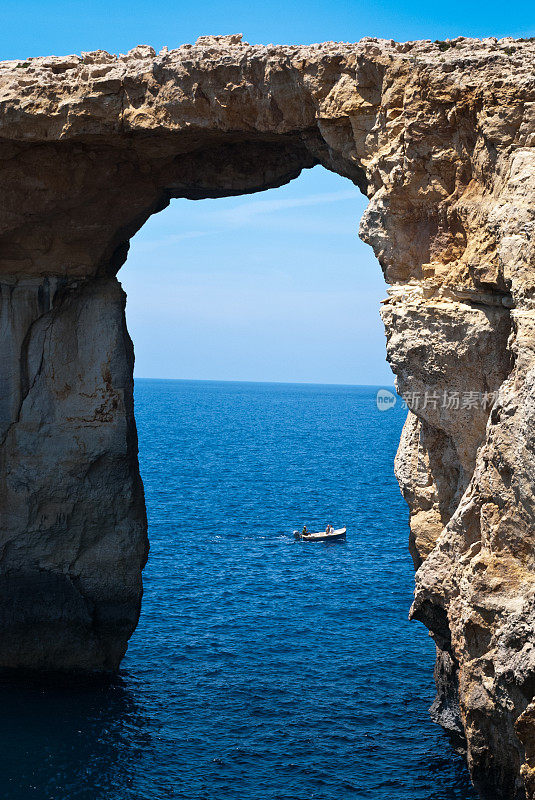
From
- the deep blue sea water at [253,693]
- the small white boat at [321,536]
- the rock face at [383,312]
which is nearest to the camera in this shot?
the rock face at [383,312]

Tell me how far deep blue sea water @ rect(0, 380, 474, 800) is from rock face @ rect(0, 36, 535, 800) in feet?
6.50

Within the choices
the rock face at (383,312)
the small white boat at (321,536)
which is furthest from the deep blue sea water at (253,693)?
the rock face at (383,312)

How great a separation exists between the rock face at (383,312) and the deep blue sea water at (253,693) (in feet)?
6.50

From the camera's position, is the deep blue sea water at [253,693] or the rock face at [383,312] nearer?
the rock face at [383,312]

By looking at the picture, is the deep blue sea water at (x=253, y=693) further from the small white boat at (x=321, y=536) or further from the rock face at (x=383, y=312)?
the rock face at (x=383, y=312)

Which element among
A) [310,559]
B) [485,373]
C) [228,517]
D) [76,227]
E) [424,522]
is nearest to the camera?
[485,373]

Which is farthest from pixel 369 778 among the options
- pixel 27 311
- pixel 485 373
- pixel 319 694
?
pixel 27 311

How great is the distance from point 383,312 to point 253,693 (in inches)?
494

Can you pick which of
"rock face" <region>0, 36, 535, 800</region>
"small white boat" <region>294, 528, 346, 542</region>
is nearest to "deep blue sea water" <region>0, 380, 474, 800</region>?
"small white boat" <region>294, 528, 346, 542</region>

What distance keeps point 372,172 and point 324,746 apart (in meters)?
14.7

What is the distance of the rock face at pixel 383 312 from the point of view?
649 inches

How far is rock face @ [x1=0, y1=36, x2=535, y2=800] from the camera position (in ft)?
54.1

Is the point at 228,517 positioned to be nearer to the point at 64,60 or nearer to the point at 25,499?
the point at 25,499

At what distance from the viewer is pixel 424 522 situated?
22.0 metres
